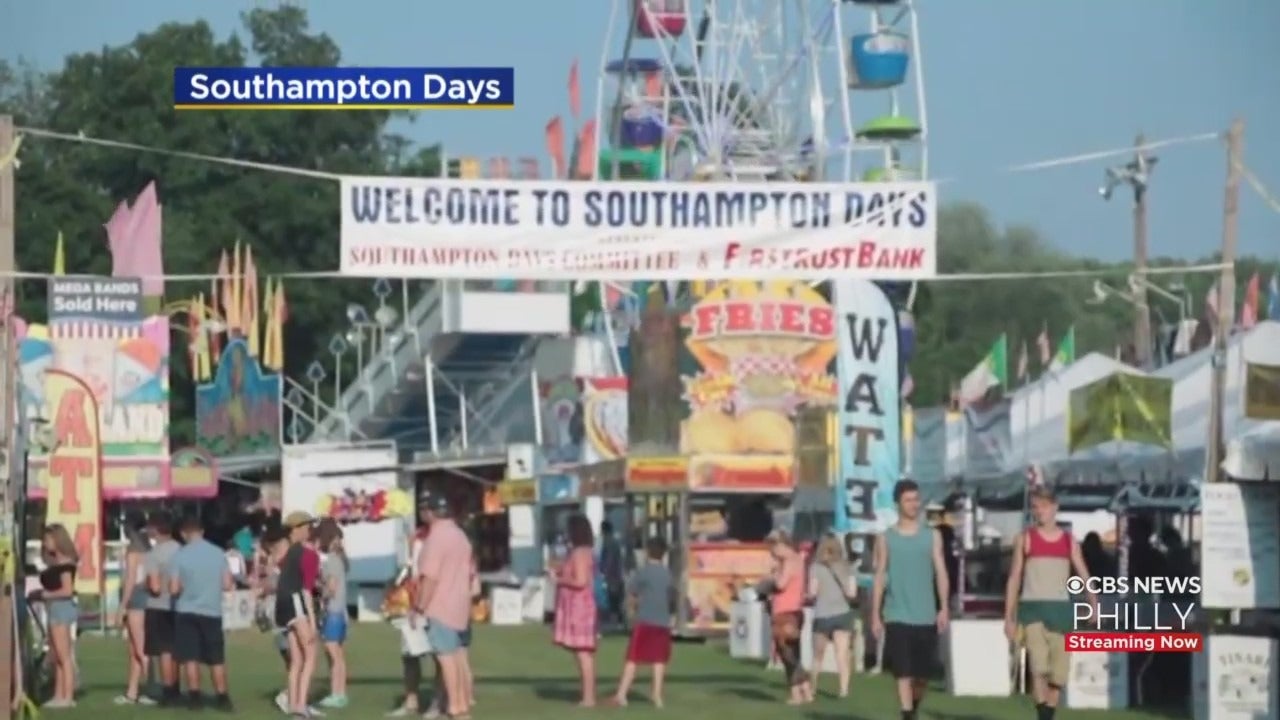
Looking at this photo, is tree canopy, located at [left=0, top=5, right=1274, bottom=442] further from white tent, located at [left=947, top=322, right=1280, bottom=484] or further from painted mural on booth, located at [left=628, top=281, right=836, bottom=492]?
white tent, located at [left=947, top=322, right=1280, bottom=484]

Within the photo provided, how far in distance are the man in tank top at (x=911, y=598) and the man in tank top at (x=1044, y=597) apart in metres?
0.54

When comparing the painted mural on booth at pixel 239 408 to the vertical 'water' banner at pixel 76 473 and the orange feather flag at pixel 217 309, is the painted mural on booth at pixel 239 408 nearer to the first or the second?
the orange feather flag at pixel 217 309

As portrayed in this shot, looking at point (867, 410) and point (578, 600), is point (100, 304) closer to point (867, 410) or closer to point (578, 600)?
point (867, 410)

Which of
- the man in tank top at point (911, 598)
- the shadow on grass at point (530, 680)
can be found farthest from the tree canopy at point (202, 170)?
the man in tank top at point (911, 598)

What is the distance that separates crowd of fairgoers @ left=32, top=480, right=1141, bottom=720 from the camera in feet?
57.0

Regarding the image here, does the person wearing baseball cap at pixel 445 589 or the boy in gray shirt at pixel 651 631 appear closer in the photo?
the person wearing baseball cap at pixel 445 589

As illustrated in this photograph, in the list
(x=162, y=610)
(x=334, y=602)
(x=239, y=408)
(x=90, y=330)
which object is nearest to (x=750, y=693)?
(x=334, y=602)

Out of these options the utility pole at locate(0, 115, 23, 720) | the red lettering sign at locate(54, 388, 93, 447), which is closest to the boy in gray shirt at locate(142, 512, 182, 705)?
the utility pole at locate(0, 115, 23, 720)

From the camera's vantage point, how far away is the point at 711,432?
3681 centimetres

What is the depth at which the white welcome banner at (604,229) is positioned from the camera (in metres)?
20.5

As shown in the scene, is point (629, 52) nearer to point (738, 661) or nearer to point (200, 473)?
point (200, 473)

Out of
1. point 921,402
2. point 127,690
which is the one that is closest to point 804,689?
point 127,690

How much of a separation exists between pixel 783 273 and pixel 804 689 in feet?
13.8

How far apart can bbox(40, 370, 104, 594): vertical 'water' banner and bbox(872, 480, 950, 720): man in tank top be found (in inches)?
562
